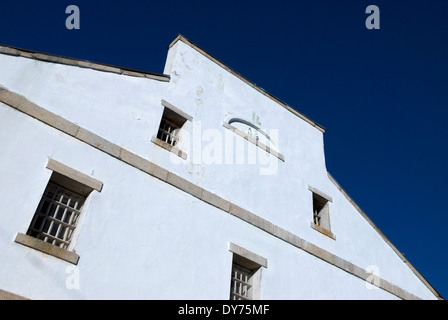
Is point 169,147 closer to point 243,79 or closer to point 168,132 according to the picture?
point 168,132

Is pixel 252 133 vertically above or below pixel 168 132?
above

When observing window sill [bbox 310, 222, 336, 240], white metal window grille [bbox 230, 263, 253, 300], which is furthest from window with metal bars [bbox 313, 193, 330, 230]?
white metal window grille [bbox 230, 263, 253, 300]

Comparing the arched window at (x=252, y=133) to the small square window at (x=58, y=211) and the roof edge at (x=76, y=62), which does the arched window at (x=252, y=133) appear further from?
Answer: the small square window at (x=58, y=211)

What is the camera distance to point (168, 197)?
Result: 375 inches

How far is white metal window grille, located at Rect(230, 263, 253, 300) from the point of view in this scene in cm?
961

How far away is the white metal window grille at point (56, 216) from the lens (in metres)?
7.71

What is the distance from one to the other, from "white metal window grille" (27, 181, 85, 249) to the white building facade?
3 centimetres

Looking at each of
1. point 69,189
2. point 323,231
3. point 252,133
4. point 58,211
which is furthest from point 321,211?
point 58,211

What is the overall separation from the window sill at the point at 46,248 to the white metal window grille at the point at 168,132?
173 inches

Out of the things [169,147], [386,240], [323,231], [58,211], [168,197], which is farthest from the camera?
[386,240]

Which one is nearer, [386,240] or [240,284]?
[240,284]

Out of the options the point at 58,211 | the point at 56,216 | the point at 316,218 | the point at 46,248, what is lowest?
the point at 46,248

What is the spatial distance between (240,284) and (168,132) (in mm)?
4520
